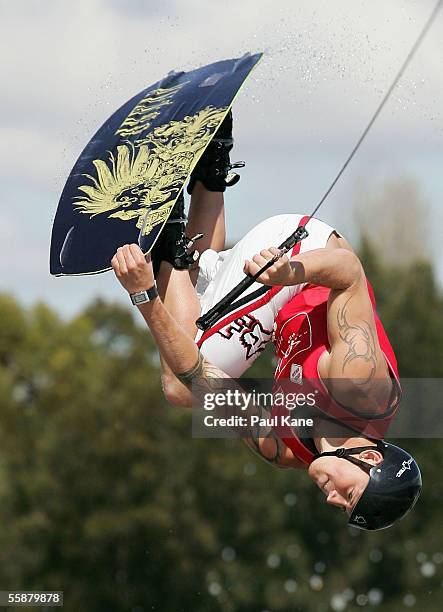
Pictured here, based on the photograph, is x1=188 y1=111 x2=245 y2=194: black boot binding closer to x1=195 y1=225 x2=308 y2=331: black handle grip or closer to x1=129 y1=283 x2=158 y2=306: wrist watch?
x1=195 y1=225 x2=308 y2=331: black handle grip

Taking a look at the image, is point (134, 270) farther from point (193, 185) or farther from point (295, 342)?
point (193, 185)

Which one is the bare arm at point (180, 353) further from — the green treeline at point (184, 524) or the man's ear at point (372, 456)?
the green treeline at point (184, 524)

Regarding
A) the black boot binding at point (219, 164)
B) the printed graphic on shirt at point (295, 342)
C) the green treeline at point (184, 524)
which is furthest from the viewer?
the green treeline at point (184, 524)

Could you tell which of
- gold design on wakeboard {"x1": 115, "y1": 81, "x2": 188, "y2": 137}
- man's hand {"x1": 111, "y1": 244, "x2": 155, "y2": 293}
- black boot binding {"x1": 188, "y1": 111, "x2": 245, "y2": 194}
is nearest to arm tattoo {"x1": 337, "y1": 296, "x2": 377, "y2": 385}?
man's hand {"x1": 111, "y1": 244, "x2": 155, "y2": 293}

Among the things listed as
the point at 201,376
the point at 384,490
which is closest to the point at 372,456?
the point at 384,490

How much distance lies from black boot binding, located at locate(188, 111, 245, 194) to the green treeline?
65.5 ft

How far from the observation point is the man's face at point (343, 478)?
6.08 meters

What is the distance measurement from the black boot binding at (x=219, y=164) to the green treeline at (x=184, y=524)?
19968mm

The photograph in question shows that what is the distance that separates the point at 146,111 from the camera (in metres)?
7.05

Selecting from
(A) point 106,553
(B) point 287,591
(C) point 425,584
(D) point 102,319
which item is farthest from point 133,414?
(D) point 102,319

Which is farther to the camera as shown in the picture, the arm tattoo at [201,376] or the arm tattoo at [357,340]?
the arm tattoo at [201,376]

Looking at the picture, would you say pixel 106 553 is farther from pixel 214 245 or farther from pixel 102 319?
pixel 214 245

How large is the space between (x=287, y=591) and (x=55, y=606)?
4.63 meters

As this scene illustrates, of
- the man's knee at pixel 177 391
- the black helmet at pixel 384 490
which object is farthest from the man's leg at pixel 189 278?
the black helmet at pixel 384 490
